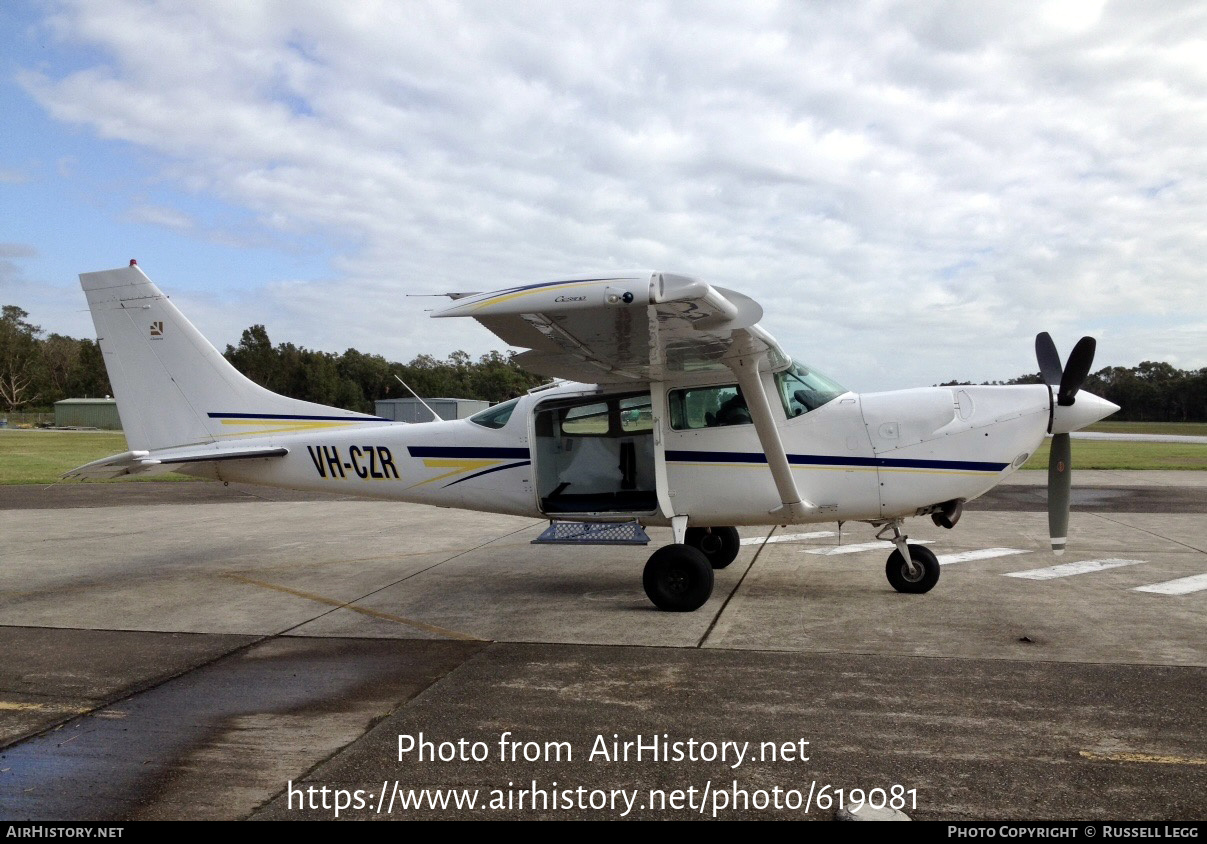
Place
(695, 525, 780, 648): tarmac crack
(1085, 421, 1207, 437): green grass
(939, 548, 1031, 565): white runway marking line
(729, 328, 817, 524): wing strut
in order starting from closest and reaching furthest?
(695, 525, 780, 648): tarmac crack
(729, 328, 817, 524): wing strut
(939, 548, 1031, 565): white runway marking line
(1085, 421, 1207, 437): green grass

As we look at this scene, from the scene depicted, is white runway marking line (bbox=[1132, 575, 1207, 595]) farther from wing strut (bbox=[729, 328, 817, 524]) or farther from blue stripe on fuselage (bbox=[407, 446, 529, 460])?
blue stripe on fuselage (bbox=[407, 446, 529, 460])

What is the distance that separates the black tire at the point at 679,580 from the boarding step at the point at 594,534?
751 millimetres

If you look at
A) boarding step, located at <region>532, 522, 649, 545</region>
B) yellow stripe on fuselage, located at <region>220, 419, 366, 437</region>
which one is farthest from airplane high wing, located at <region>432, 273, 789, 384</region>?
yellow stripe on fuselage, located at <region>220, 419, 366, 437</region>

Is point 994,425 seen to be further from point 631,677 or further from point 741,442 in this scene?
point 631,677

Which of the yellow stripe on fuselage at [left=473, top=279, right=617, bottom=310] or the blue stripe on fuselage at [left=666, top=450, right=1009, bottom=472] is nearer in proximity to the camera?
the yellow stripe on fuselage at [left=473, top=279, right=617, bottom=310]

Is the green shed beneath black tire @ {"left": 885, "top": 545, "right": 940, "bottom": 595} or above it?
above

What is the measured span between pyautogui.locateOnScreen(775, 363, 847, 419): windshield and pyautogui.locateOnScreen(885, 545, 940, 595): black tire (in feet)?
5.32

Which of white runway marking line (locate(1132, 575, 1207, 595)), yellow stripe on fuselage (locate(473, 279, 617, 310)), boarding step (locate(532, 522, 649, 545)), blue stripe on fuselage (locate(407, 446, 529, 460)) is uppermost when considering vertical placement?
yellow stripe on fuselage (locate(473, 279, 617, 310))

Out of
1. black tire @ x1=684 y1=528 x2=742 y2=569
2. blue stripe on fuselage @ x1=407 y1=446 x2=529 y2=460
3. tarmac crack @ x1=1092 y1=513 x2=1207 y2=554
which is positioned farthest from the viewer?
tarmac crack @ x1=1092 y1=513 x2=1207 y2=554

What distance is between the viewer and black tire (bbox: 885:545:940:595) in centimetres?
795

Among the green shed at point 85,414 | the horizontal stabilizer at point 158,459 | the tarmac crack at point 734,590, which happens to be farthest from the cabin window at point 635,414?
the green shed at point 85,414

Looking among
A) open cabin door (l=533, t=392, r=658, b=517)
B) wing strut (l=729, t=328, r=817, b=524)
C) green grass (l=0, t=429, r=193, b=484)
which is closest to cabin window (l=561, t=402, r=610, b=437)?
open cabin door (l=533, t=392, r=658, b=517)

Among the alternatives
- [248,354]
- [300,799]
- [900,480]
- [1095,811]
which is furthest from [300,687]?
[248,354]

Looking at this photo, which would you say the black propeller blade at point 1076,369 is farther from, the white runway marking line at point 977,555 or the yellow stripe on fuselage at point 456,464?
the yellow stripe on fuselage at point 456,464
